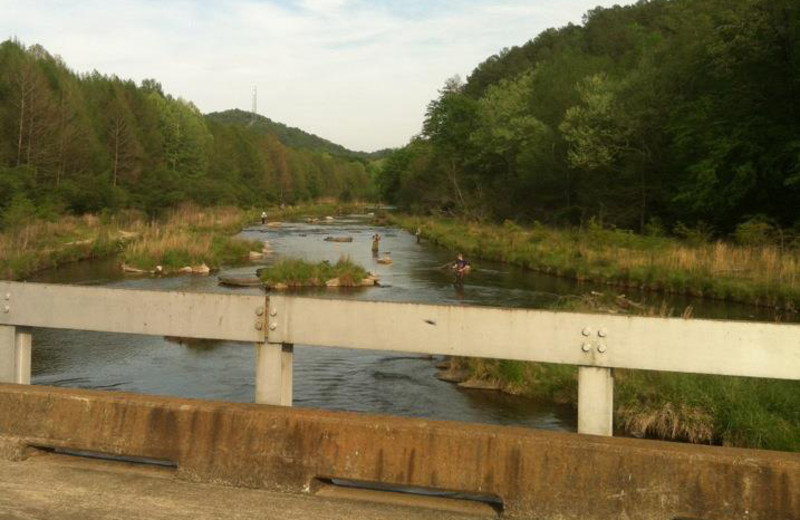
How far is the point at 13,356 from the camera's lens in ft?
19.2

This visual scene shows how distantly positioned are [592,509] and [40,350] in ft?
51.4

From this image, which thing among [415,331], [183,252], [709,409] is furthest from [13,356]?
[183,252]

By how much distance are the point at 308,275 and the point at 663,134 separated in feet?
93.9

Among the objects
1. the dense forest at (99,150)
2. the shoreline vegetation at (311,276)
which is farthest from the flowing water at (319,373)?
the dense forest at (99,150)

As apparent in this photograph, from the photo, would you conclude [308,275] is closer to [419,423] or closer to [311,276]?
[311,276]

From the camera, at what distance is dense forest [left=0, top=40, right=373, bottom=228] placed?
55969mm

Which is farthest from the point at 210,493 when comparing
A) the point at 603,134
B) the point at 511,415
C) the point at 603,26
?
the point at 603,26

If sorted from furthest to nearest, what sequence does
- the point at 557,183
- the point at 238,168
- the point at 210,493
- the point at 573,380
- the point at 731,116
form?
the point at 238,168, the point at 557,183, the point at 731,116, the point at 573,380, the point at 210,493

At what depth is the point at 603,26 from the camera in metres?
112

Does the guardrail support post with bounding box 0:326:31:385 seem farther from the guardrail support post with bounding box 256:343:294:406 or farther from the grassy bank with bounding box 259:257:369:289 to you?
the grassy bank with bounding box 259:257:369:289

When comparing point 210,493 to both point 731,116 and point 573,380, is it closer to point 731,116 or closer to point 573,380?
point 573,380

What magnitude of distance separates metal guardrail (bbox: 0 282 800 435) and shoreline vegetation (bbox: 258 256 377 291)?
2167 centimetres

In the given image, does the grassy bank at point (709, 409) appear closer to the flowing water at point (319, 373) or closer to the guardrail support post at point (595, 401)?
the flowing water at point (319, 373)

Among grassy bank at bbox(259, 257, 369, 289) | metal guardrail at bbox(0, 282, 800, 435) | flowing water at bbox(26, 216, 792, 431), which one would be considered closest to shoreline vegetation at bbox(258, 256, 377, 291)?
grassy bank at bbox(259, 257, 369, 289)
